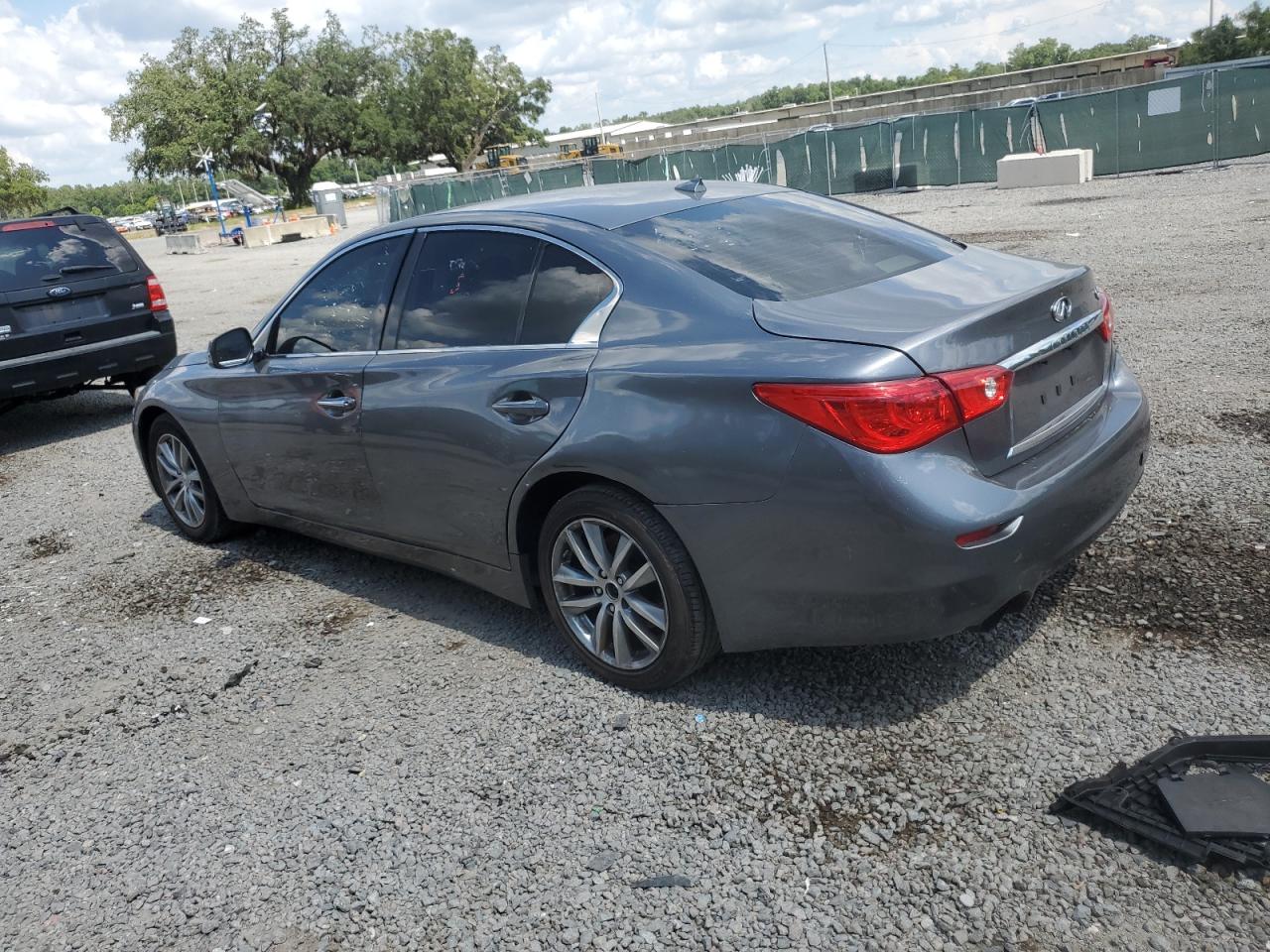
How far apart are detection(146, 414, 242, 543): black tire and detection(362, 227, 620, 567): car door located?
174cm

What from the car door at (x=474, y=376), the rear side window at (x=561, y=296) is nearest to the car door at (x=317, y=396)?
the car door at (x=474, y=376)

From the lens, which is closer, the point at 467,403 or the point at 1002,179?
the point at 467,403

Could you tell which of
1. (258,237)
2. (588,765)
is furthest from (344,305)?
(258,237)

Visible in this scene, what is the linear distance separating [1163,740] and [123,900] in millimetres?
2988

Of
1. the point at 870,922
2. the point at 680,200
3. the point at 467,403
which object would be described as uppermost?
the point at 680,200

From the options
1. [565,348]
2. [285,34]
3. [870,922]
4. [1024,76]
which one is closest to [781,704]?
[870,922]

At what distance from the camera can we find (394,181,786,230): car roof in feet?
13.1

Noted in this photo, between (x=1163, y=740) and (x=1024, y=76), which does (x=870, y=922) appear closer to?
(x=1163, y=740)

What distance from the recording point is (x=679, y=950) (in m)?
2.62

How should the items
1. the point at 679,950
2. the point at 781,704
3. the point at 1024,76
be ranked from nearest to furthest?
1. the point at 679,950
2. the point at 781,704
3. the point at 1024,76

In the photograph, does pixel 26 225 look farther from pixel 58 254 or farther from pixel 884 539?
pixel 884 539

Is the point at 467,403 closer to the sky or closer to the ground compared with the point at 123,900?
closer to the sky

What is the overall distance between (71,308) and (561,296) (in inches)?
269

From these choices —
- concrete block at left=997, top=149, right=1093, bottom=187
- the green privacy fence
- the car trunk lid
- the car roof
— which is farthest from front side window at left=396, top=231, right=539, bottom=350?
concrete block at left=997, top=149, right=1093, bottom=187
